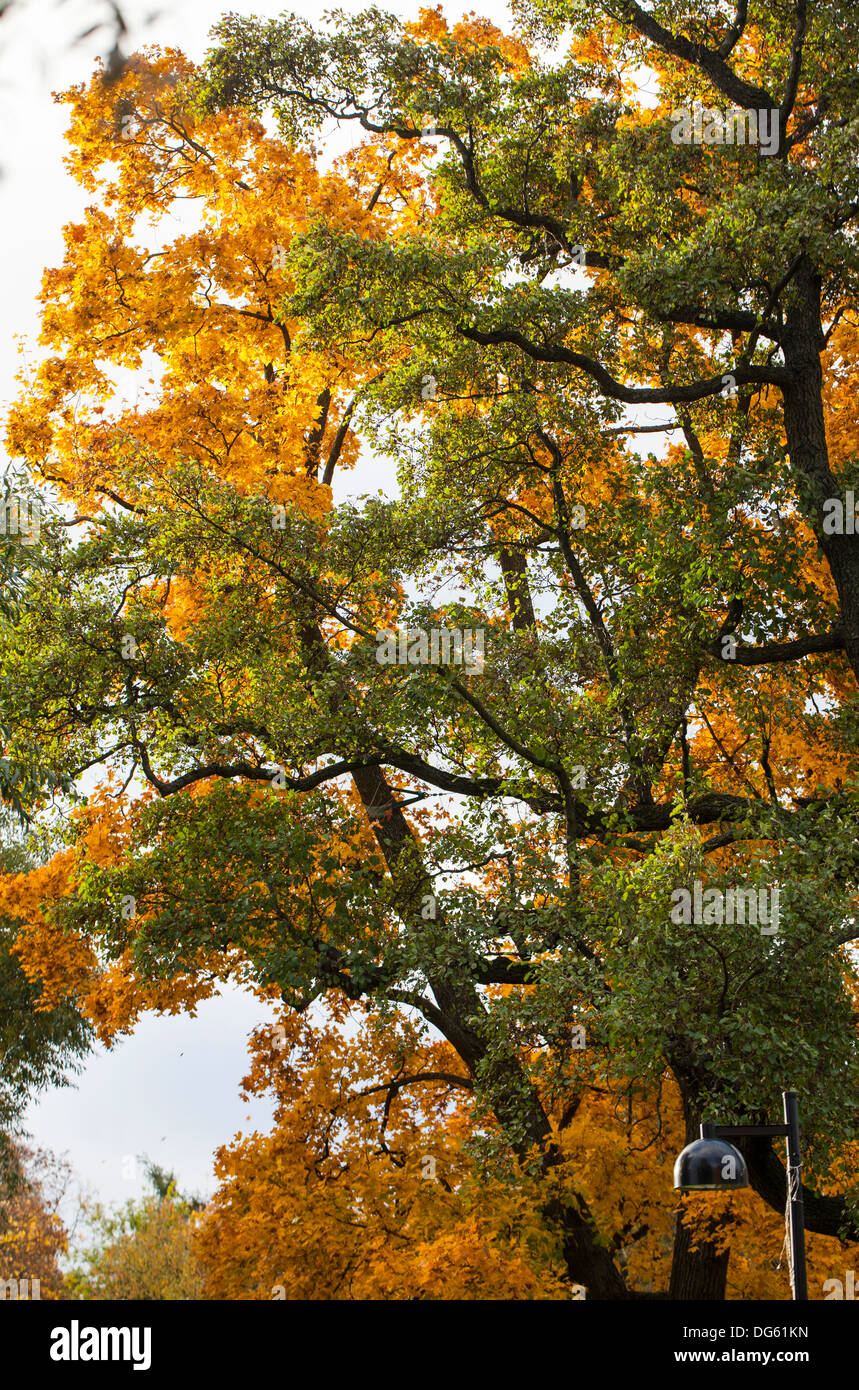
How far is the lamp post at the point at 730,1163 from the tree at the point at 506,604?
6.24 ft

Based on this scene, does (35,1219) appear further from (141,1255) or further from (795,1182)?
(795,1182)

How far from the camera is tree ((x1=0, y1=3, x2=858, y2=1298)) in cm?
1070

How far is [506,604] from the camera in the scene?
13.2 metres

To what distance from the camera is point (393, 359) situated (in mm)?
14227

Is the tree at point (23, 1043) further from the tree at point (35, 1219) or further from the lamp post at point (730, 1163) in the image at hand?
the lamp post at point (730, 1163)

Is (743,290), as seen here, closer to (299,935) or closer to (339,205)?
(339,205)

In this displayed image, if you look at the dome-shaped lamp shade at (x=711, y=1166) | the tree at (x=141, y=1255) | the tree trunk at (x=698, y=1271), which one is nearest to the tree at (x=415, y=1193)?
the tree trunk at (x=698, y=1271)

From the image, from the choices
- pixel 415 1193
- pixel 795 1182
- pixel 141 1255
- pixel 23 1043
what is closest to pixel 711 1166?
pixel 795 1182

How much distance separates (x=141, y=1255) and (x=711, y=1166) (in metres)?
22.3

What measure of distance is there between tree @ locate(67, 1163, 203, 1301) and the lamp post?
15.4 meters

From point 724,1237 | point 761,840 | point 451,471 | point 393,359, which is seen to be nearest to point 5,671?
point 451,471

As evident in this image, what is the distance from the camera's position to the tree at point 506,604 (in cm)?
1070

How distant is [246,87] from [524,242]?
3.59 meters
